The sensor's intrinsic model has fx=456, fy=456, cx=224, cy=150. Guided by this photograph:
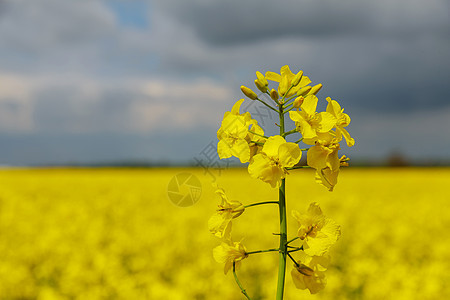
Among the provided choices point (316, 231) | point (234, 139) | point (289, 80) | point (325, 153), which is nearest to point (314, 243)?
point (316, 231)

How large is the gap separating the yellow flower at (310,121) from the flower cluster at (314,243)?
20 cm

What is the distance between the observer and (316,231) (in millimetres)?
1197

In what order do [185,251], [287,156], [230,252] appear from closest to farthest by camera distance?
[287,156]
[230,252]
[185,251]

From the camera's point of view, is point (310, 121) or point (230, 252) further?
point (230, 252)

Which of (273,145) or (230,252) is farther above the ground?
(273,145)

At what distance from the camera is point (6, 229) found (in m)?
7.84

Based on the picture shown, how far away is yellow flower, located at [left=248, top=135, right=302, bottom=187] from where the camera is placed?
3.52 ft

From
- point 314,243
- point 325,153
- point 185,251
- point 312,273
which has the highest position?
point 325,153

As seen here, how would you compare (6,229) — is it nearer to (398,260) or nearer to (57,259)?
(57,259)

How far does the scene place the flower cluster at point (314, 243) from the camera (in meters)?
1.17

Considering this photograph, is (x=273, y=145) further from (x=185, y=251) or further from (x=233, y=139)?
(x=185, y=251)

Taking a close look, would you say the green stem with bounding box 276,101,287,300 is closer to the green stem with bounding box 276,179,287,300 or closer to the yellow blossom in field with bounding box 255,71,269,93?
the green stem with bounding box 276,179,287,300

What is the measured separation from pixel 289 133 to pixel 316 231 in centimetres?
27

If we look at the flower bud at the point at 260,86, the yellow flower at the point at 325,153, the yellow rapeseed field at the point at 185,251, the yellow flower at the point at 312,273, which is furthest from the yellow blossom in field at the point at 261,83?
the yellow rapeseed field at the point at 185,251
